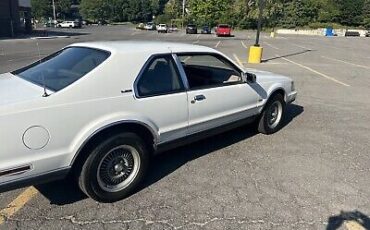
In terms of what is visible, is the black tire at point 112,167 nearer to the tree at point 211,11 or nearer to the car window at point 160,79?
the car window at point 160,79

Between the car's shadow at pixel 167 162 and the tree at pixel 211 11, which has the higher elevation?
the tree at pixel 211 11

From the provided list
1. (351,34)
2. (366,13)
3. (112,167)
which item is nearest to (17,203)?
(112,167)

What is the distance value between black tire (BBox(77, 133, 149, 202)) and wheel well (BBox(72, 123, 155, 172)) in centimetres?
4

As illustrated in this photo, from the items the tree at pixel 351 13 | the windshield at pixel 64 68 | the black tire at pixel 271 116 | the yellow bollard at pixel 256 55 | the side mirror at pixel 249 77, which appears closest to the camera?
the windshield at pixel 64 68

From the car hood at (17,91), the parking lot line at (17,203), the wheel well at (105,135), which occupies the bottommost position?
the parking lot line at (17,203)

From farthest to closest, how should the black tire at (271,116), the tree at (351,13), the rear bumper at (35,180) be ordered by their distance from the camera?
1. the tree at (351,13)
2. the black tire at (271,116)
3. the rear bumper at (35,180)

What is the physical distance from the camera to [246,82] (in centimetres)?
479

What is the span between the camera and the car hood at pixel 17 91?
9.38ft

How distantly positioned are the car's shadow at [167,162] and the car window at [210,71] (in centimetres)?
100

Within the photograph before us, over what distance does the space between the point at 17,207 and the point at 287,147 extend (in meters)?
3.67

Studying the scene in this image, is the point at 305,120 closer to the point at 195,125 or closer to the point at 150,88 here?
the point at 195,125

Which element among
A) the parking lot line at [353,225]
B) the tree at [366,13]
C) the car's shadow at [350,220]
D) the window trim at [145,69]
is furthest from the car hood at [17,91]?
the tree at [366,13]

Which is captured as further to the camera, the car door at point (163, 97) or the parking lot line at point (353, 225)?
the car door at point (163, 97)

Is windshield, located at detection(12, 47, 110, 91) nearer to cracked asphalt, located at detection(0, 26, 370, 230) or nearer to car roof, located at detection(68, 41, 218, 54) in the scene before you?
car roof, located at detection(68, 41, 218, 54)
